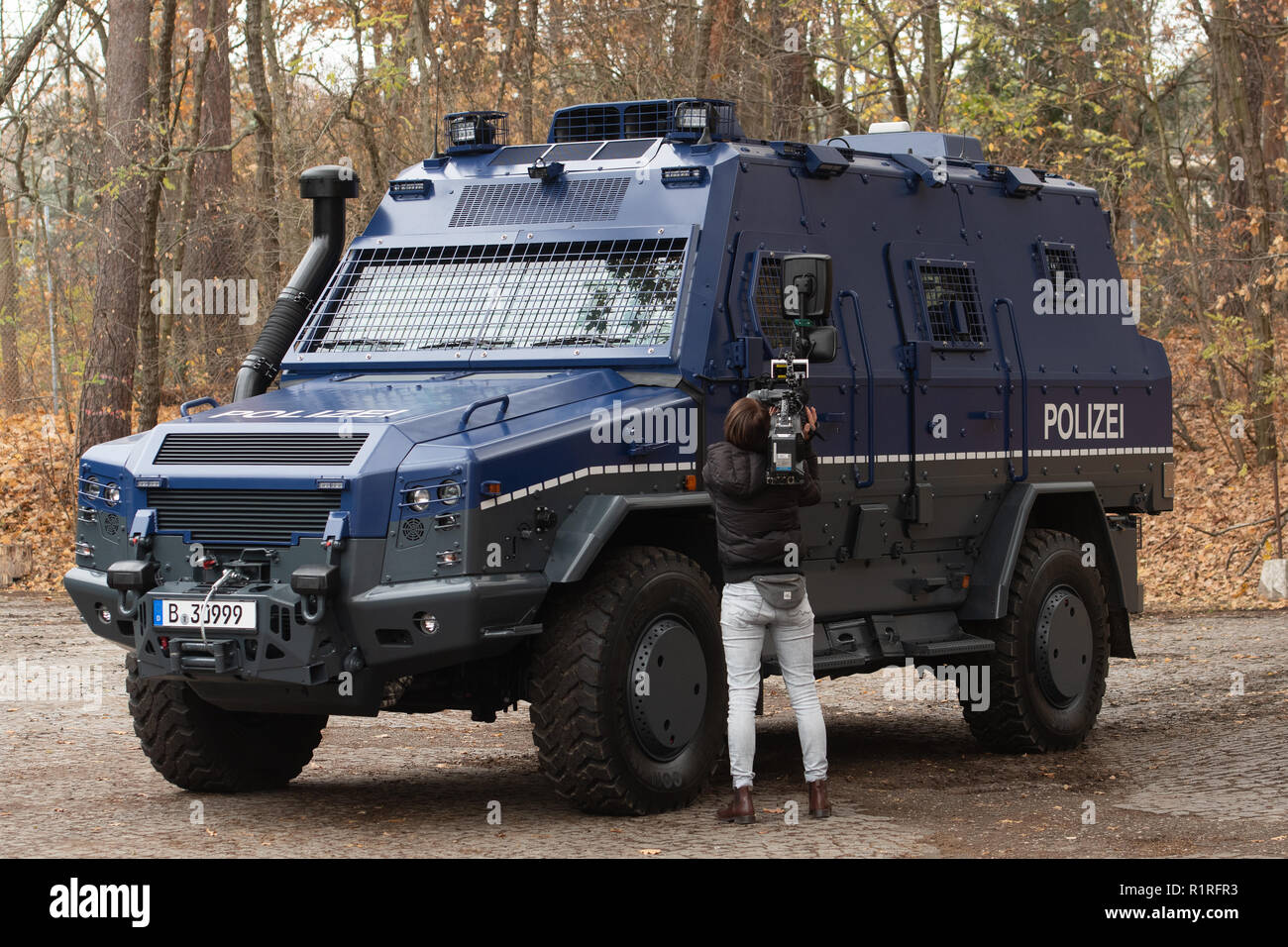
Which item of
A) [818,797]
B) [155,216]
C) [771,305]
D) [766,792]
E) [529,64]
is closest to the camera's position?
[818,797]

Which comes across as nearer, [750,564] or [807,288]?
[750,564]

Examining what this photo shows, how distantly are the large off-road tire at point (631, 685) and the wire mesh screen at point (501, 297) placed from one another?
4.17 feet

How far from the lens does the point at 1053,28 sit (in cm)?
2647

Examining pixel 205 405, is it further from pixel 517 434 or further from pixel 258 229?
pixel 258 229

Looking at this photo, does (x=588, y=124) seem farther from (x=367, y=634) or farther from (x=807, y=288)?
(x=367, y=634)

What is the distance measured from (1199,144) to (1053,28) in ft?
13.6


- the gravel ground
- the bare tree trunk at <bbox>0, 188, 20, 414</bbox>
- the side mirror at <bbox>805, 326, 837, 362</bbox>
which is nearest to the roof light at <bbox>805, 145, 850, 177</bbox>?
the side mirror at <bbox>805, 326, 837, 362</bbox>

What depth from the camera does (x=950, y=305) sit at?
10562 mm

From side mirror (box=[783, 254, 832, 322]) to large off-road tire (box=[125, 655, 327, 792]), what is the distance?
125 inches

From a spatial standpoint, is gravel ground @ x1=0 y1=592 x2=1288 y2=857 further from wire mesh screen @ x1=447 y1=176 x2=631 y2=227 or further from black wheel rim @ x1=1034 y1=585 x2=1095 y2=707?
wire mesh screen @ x1=447 y1=176 x2=631 y2=227

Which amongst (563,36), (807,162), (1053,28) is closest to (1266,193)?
(1053,28)

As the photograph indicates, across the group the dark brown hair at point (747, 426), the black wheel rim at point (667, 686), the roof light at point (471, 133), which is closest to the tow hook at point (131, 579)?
the black wheel rim at point (667, 686)

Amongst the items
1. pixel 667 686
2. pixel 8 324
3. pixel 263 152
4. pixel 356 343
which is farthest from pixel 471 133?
pixel 8 324

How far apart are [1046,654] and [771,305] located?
9.59ft
